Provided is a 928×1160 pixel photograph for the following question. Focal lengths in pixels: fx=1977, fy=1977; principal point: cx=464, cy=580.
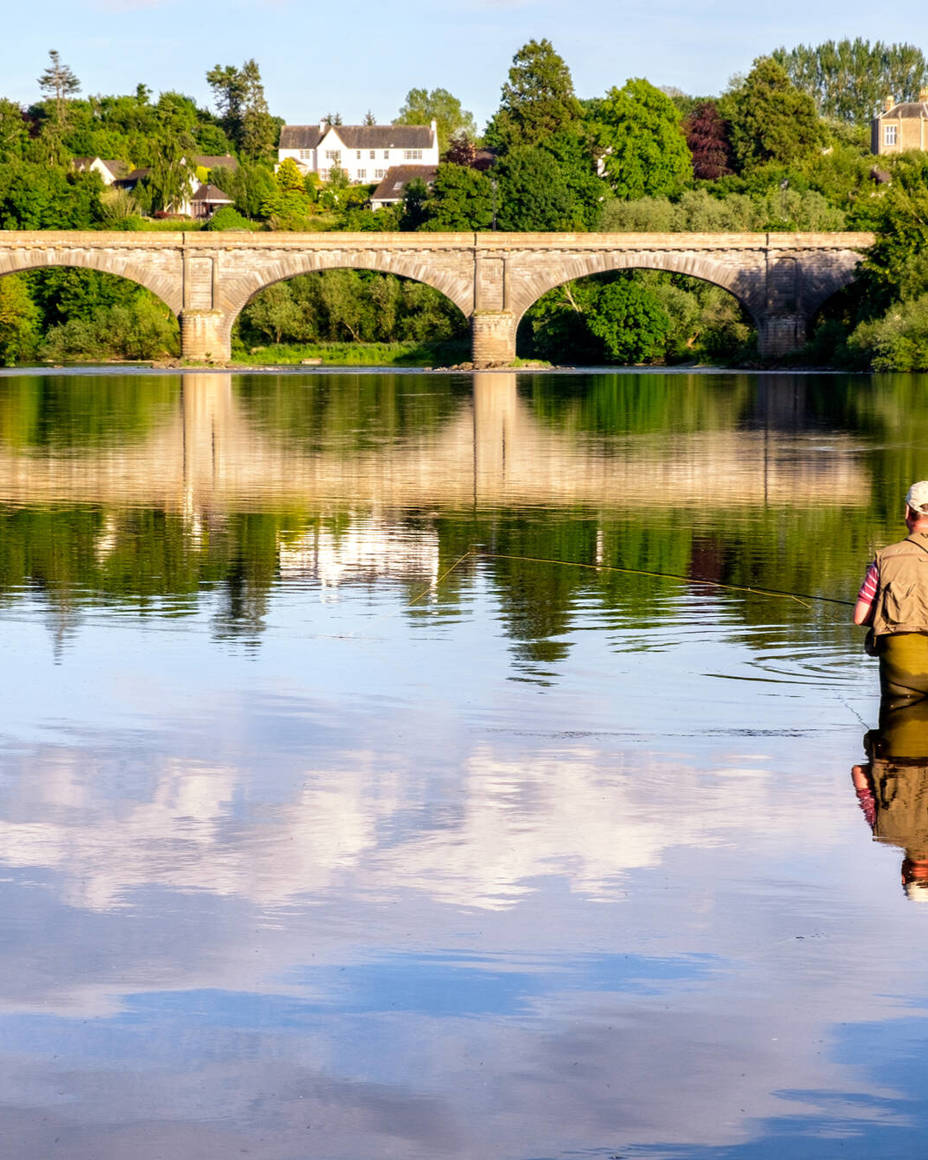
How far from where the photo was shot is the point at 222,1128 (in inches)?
203

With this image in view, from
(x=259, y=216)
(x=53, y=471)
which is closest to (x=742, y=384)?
(x=53, y=471)

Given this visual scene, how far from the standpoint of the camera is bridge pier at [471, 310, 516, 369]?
94.8 metres

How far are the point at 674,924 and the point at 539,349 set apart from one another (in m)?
98.1

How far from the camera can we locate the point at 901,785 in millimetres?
8977

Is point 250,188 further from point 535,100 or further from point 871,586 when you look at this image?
point 871,586

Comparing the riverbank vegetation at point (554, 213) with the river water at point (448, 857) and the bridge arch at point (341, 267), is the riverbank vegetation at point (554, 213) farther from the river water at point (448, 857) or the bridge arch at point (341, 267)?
the river water at point (448, 857)

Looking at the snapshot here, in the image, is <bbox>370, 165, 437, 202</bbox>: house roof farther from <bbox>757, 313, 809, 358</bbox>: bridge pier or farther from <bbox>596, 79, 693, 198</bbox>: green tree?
<bbox>757, 313, 809, 358</bbox>: bridge pier

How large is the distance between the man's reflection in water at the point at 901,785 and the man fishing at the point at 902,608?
141mm

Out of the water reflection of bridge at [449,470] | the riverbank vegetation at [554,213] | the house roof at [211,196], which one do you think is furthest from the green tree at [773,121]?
the water reflection of bridge at [449,470]

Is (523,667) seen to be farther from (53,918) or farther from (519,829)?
(53,918)

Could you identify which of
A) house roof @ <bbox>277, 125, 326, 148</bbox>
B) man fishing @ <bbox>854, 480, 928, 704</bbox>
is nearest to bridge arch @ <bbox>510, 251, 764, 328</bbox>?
man fishing @ <bbox>854, 480, 928, 704</bbox>

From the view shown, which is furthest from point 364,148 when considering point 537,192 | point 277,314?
point 277,314

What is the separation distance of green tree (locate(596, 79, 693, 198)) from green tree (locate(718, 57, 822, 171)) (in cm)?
585

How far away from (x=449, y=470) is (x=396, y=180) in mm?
137478
